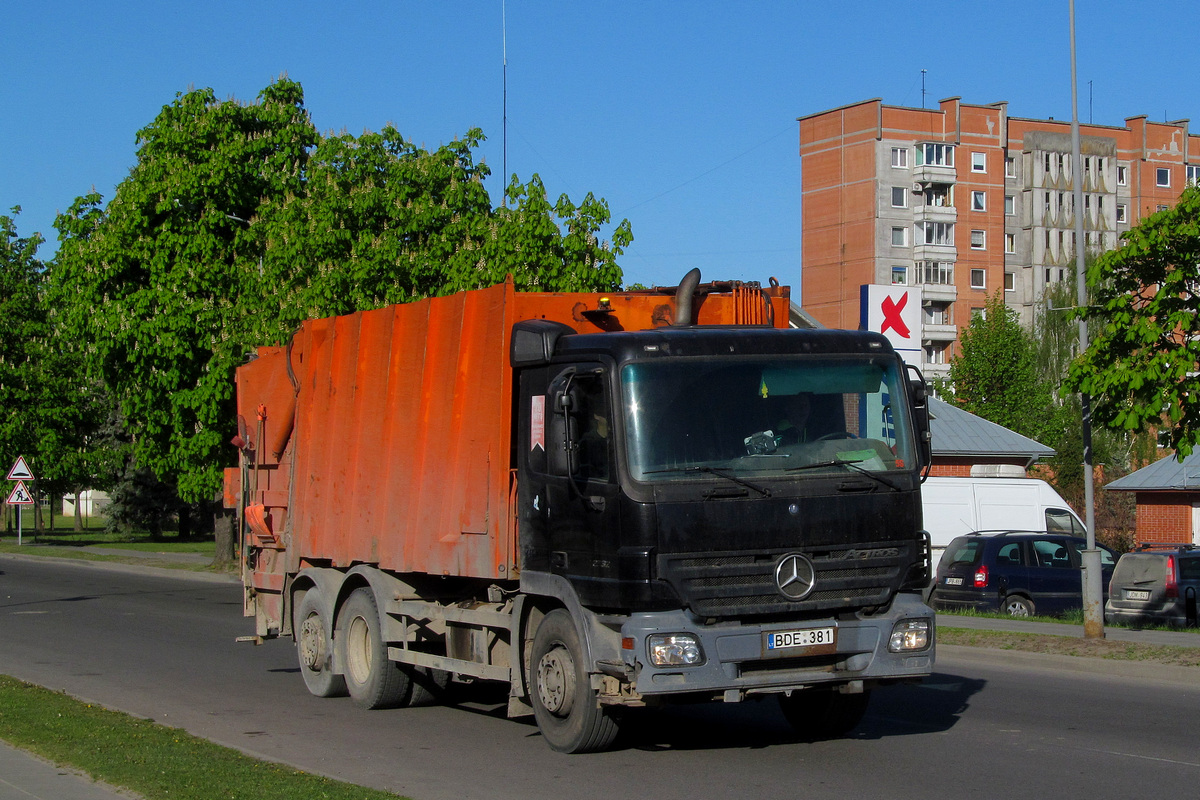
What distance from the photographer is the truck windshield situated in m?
8.05

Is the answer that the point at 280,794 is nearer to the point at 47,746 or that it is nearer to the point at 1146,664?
the point at 47,746

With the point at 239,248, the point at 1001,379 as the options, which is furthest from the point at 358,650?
the point at 1001,379

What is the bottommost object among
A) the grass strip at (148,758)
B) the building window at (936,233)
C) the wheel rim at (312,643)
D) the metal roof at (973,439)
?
the grass strip at (148,758)

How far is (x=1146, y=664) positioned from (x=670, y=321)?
7077 millimetres

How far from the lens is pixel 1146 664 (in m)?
13.5

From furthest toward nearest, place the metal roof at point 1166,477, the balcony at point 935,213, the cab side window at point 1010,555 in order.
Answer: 1. the balcony at point 935,213
2. the metal roof at point 1166,477
3. the cab side window at point 1010,555

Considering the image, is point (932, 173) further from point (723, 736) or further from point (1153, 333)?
point (723, 736)

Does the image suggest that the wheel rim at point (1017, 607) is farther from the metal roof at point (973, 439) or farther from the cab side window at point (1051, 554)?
the metal roof at point (973, 439)

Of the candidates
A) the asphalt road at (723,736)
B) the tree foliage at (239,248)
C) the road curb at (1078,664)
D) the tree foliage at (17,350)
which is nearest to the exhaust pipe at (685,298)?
the asphalt road at (723,736)

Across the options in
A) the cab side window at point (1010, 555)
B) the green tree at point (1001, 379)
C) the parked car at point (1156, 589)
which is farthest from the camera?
the green tree at point (1001, 379)

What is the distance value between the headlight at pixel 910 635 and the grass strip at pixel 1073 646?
246 inches

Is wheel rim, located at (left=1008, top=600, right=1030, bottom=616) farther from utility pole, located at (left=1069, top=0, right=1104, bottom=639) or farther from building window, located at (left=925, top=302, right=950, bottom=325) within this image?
building window, located at (left=925, top=302, right=950, bottom=325)

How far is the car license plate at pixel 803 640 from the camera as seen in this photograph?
7.93 metres

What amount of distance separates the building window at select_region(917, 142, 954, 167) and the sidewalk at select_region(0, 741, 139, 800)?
270 ft
